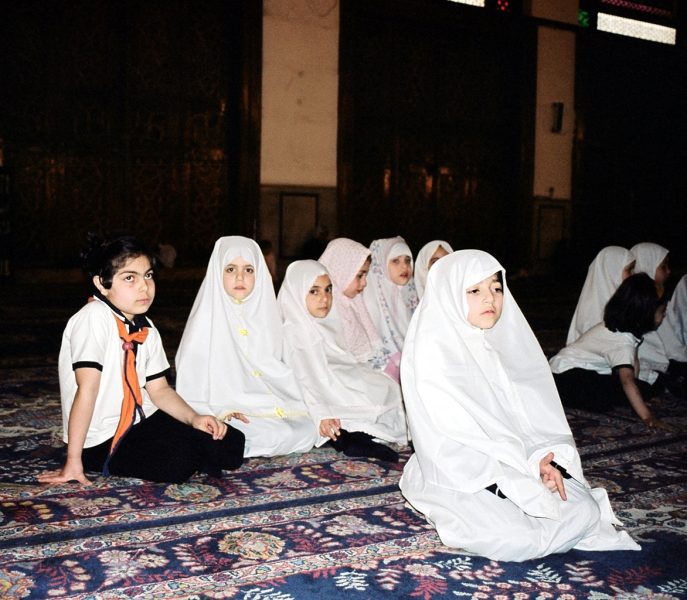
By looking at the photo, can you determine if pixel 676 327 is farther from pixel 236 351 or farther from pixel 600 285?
pixel 236 351

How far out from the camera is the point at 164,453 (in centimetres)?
270

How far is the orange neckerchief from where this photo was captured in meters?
2.74

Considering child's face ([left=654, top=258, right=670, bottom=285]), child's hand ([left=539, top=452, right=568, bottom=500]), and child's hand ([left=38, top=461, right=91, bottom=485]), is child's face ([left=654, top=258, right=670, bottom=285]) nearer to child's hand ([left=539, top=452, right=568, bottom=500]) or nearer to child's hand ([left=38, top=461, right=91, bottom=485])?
child's hand ([left=539, top=452, right=568, bottom=500])

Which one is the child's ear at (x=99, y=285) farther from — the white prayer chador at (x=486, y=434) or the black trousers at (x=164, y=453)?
the white prayer chador at (x=486, y=434)

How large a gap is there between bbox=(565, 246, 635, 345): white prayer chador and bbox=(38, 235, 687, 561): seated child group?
17.0 inches

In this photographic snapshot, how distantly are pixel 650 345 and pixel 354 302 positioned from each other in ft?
5.29

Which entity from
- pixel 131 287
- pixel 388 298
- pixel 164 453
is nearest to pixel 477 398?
pixel 164 453

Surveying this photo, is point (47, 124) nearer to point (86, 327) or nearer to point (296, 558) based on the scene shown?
point (86, 327)

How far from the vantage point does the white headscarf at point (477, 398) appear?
2234mm

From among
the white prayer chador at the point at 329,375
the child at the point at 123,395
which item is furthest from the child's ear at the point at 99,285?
the white prayer chador at the point at 329,375

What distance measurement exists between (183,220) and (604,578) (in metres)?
7.74

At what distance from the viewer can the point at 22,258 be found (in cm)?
862

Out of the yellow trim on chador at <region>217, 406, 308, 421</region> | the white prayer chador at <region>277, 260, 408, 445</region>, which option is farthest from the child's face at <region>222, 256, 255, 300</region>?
the yellow trim on chador at <region>217, 406, 308, 421</region>

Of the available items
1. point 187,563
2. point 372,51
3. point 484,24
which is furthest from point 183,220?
point 187,563
